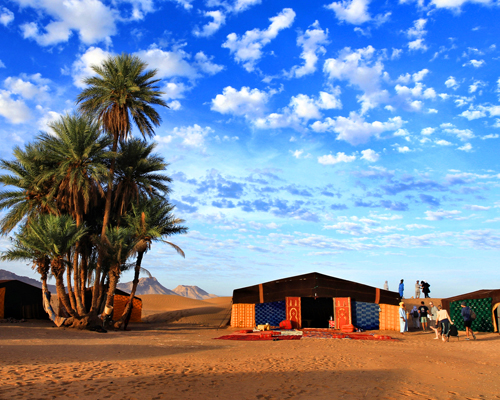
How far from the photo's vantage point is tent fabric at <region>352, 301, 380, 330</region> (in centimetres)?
2055

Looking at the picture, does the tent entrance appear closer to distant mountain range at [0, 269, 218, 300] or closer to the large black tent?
the large black tent

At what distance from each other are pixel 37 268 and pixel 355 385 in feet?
57.7

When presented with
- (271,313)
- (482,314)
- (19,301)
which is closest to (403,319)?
(482,314)

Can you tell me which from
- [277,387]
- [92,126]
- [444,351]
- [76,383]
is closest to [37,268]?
[92,126]

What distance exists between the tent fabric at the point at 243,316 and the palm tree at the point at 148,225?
545cm

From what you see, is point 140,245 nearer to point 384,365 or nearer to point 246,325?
point 246,325

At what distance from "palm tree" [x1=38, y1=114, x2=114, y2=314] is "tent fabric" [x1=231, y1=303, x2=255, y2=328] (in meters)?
8.55

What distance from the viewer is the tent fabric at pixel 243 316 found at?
22547 mm

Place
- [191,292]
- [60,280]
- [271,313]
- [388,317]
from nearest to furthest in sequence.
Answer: [60,280], [388,317], [271,313], [191,292]

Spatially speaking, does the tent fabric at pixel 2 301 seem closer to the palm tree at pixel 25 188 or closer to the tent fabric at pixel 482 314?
the palm tree at pixel 25 188

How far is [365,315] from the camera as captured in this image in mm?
20781

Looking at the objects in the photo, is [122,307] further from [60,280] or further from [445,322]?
[445,322]

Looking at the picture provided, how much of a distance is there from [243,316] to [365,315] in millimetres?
7010

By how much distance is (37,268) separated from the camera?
1911 centimetres
